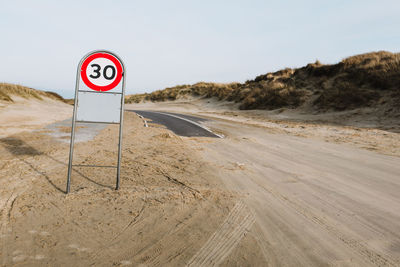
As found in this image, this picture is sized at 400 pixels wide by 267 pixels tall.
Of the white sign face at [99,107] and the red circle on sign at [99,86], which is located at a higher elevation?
the red circle on sign at [99,86]

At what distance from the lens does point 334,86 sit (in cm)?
2556

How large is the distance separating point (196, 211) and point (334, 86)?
26570mm

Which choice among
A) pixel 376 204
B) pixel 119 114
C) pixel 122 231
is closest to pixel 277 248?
pixel 122 231

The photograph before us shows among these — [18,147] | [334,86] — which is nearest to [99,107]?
[18,147]

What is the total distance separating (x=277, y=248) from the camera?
8.61 feet

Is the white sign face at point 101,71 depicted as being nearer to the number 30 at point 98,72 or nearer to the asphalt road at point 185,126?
the number 30 at point 98,72

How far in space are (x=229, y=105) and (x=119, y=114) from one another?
32484mm

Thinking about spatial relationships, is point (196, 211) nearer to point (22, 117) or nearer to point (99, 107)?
point (99, 107)

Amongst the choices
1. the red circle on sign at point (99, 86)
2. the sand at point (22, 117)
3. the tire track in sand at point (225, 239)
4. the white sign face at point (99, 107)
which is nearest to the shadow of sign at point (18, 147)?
the sand at point (22, 117)

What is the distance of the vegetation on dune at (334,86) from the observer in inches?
837

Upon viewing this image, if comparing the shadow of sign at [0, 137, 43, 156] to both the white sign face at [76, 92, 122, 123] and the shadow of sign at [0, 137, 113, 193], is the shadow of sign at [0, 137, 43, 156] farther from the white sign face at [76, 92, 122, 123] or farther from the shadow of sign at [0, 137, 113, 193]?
the white sign face at [76, 92, 122, 123]

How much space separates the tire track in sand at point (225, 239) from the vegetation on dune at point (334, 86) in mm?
20676

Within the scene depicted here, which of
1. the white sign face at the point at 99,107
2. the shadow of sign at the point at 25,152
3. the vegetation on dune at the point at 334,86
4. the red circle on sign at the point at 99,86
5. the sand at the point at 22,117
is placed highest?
the vegetation on dune at the point at 334,86

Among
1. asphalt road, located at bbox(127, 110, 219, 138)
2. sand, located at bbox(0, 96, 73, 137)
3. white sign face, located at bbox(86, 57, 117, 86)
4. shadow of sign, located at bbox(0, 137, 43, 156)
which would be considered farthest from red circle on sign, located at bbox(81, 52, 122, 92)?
asphalt road, located at bbox(127, 110, 219, 138)
